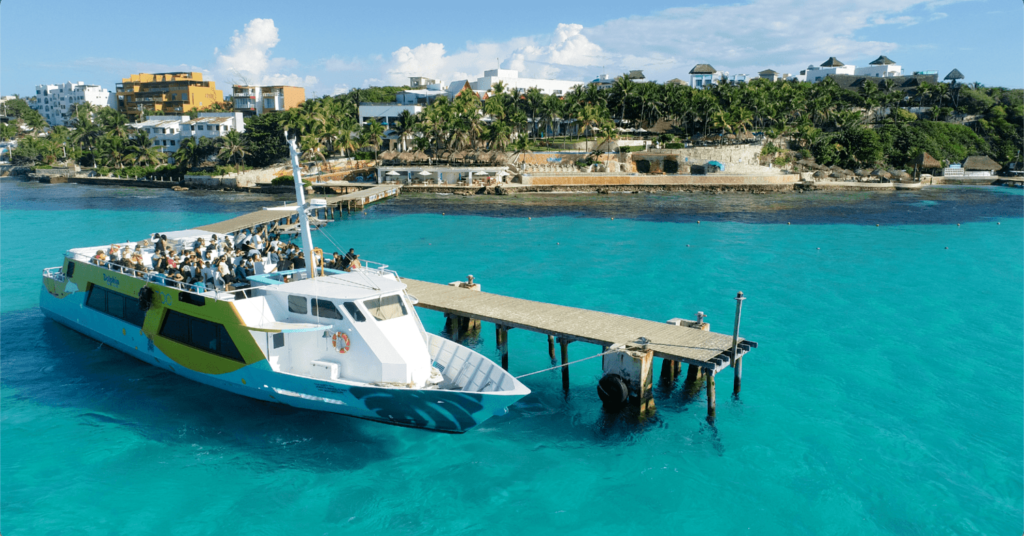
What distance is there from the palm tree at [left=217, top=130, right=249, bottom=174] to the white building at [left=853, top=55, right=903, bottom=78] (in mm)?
143654

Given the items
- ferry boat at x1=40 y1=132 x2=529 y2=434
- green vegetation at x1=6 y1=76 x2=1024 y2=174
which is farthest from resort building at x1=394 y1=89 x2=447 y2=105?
ferry boat at x1=40 y1=132 x2=529 y2=434

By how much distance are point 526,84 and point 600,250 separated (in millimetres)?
108446

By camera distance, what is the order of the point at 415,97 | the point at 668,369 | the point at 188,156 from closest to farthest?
1. the point at 668,369
2. the point at 188,156
3. the point at 415,97

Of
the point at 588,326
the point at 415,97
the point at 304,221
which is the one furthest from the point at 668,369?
the point at 415,97

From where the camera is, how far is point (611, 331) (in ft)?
65.5

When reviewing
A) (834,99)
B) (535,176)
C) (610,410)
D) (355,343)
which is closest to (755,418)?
(610,410)

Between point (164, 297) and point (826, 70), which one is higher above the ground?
point (826, 70)

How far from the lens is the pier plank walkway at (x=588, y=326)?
18.1 m

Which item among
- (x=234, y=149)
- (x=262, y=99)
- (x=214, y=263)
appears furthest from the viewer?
(x=262, y=99)

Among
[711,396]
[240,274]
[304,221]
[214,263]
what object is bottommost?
[711,396]

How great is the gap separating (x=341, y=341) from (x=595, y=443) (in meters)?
7.63

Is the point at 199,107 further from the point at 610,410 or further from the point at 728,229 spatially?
the point at 610,410

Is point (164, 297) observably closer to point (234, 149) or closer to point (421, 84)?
point (234, 149)

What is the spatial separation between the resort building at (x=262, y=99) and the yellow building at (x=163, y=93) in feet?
28.9
